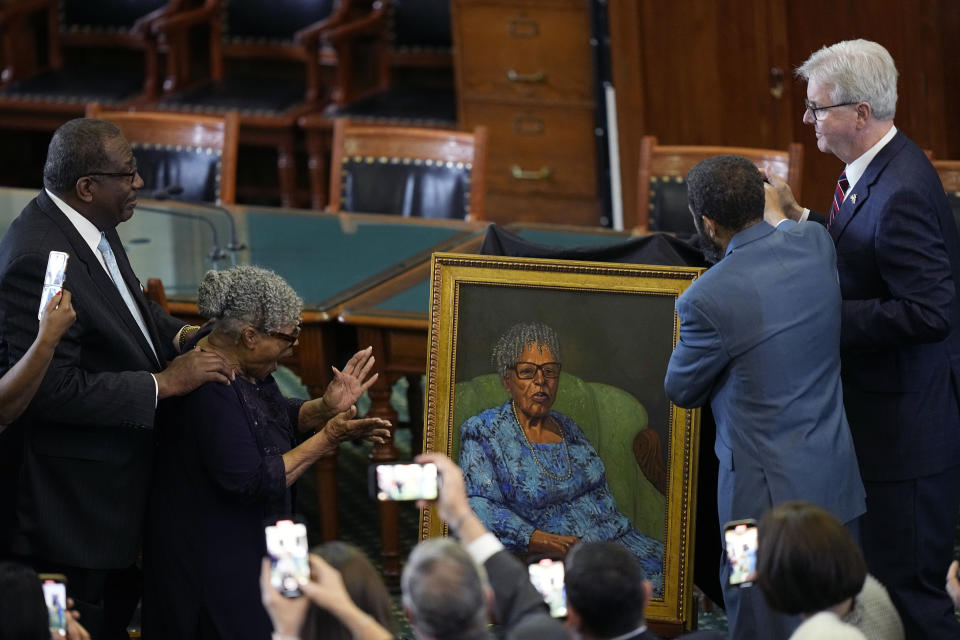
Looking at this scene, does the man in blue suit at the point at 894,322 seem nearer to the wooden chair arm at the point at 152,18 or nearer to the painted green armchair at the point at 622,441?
the painted green armchair at the point at 622,441

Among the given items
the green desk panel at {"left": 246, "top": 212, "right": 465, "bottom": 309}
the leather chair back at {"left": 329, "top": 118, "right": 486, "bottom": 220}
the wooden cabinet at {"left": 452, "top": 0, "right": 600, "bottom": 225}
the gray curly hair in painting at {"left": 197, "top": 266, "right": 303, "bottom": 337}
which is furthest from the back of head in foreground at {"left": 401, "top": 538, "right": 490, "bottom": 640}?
the wooden cabinet at {"left": 452, "top": 0, "right": 600, "bottom": 225}

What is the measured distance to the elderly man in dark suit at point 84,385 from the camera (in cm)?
350

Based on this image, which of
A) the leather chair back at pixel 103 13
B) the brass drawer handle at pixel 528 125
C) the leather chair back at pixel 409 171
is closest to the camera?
the leather chair back at pixel 409 171

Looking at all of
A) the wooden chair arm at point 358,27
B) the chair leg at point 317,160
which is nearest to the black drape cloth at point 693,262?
the chair leg at point 317,160

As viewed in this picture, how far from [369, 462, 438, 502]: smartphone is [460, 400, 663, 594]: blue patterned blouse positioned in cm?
106

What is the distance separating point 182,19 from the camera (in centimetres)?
873

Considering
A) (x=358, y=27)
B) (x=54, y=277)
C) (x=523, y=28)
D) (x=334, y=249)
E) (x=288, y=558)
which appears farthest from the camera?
(x=358, y=27)

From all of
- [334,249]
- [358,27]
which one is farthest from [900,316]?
[358,27]

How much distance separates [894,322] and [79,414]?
1.83m

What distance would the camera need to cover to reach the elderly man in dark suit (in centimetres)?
350

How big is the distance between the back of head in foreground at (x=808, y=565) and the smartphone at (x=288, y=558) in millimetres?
797

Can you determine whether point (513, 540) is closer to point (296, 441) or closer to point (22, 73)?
point (296, 441)

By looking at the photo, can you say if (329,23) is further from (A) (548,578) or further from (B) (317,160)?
(A) (548,578)

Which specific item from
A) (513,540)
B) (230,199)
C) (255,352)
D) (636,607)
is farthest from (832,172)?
(636,607)
